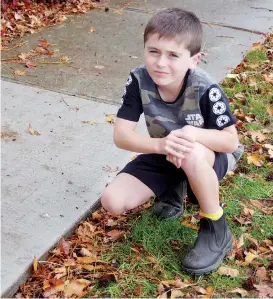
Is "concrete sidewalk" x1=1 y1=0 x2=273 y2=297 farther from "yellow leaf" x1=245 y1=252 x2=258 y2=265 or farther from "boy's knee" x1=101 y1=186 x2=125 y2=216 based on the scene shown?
"yellow leaf" x1=245 y1=252 x2=258 y2=265

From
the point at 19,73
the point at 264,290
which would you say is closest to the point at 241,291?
the point at 264,290

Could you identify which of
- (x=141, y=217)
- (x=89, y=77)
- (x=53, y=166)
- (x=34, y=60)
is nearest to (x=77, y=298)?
(x=141, y=217)

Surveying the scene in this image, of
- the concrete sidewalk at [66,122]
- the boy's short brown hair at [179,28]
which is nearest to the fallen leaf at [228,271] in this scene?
the concrete sidewalk at [66,122]

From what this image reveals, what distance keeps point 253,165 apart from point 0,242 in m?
1.74

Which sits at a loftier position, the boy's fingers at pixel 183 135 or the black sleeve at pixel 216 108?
the black sleeve at pixel 216 108

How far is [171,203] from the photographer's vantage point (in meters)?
2.89

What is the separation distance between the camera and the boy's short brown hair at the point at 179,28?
2400 mm

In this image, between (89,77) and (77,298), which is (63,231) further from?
(89,77)

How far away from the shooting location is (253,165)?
347 centimetres

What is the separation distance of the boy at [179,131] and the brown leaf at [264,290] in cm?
22

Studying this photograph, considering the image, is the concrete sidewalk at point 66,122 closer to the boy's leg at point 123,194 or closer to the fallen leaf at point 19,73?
the fallen leaf at point 19,73

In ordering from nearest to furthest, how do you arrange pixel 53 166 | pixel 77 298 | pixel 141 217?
pixel 77 298, pixel 141 217, pixel 53 166

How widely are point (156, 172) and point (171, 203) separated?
265 mm

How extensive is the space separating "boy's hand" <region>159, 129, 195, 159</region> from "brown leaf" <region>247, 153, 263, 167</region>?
1217 mm
